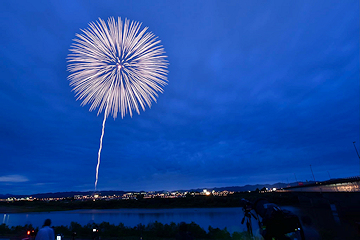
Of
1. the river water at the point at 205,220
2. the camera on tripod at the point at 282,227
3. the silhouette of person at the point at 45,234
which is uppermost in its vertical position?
the silhouette of person at the point at 45,234

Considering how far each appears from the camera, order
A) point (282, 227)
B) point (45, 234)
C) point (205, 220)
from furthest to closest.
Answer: point (205, 220), point (45, 234), point (282, 227)

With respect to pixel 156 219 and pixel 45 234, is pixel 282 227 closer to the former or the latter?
pixel 45 234

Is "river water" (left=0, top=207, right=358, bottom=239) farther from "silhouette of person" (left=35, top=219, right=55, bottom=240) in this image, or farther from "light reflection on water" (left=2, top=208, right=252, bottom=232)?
"silhouette of person" (left=35, top=219, right=55, bottom=240)

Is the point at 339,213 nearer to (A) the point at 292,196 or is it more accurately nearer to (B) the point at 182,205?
(A) the point at 292,196

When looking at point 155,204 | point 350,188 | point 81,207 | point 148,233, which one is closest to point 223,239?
point 148,233

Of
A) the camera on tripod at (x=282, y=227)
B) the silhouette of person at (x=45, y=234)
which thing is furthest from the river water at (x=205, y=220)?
the silhouette of person at (x=45, y=234)

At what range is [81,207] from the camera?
104 m

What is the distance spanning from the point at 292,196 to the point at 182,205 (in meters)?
50.5

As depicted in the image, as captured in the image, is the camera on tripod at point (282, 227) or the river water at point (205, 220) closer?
the camera on tripod at point (282, 227)

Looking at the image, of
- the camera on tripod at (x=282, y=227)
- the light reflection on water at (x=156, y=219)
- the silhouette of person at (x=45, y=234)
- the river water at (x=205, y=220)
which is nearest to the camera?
the camera on tripod at (x=282, y=227)

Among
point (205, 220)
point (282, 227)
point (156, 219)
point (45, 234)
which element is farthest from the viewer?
point (156, 219)

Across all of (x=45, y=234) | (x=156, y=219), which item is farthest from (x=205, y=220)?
(x=45, y=234)

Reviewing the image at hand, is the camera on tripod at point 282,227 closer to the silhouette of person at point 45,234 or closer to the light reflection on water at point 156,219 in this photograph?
the silhouette of person at point 45,234

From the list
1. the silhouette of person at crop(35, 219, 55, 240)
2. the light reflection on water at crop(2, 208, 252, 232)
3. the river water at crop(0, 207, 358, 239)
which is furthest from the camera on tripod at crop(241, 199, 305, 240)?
the light reflection on water at crop(2, 208, 252, 232)
